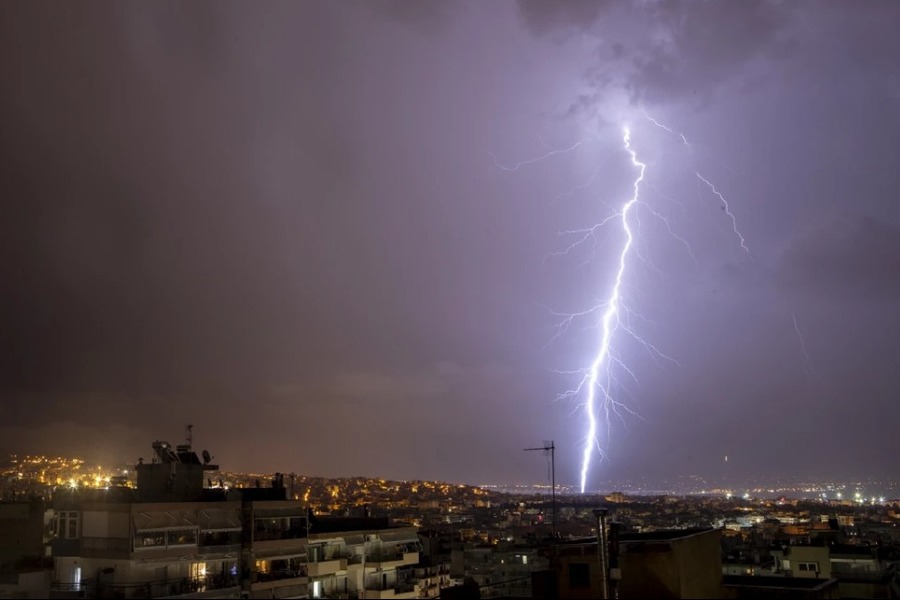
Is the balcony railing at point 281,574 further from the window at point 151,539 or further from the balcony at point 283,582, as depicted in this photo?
the window at point 151,539

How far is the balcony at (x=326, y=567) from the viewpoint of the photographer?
28141 millimetres

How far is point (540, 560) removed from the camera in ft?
146

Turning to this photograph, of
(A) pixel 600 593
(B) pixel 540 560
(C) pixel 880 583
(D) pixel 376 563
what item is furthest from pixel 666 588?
(B) pixel 540 560

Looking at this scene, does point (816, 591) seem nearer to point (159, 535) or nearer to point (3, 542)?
point (159, 535)

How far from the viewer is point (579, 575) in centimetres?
1739

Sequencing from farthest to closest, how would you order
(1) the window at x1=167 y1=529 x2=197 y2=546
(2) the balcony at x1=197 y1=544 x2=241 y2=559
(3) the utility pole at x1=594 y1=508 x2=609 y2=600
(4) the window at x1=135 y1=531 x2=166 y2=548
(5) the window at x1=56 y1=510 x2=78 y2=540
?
(2) the balcony at x1=197 y1=544 x2=241 y2=559 → (1) the window at x1=167 y1=529 x2=197 y2=546 → (5) the window at x1=56 y1=510 x2=78 y2=540 → (4) the window at x1=135 y1=531 x2=166 y2=548 → (3) the utility pole at x1=594 y1=508 x2=609 y2=600

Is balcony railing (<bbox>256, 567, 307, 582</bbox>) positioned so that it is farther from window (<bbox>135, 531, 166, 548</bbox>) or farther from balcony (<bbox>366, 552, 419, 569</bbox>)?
balcony (<bbox>366, 552, 419, 569</bbox>)

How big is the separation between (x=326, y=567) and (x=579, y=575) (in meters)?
14.1

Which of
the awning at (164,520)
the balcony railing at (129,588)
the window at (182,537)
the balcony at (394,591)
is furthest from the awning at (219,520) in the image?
the balcony at (394,591)

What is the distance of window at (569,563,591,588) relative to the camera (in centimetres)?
1723

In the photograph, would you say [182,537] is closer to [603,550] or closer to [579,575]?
[579,575]

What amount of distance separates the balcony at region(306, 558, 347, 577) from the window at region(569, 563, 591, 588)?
12.9 metres

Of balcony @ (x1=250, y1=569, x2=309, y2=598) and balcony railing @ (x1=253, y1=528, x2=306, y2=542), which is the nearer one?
balcony @ (x1=250, y1=569, x2=309, y2=598)

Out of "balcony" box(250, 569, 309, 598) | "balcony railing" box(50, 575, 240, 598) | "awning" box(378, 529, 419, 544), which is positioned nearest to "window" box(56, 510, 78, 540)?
"balcony railing" box(50, 575, 240, 598)
